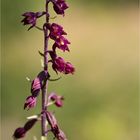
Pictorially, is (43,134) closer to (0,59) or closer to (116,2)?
(0,59)

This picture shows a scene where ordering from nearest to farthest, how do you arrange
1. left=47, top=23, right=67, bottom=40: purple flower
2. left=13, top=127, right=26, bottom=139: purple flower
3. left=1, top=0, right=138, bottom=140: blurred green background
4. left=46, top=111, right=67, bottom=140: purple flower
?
left=47, top=23, right=67, bottom=40: purple flower
left=46, top=111, right=67, bottom=140: purple flower
left=13, top=127, right=26, bottom=139: purple flower
left=1, top=0, right=138, bottom=140: blurred green background

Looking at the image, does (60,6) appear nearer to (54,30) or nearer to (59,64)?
(54,30)

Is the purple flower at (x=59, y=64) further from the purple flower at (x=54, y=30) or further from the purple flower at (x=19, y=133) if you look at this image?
the purple flower at (x=19, y=133)

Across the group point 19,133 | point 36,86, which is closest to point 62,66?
point 36,86

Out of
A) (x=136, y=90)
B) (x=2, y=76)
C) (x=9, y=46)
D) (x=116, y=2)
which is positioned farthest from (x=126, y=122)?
(x=116, y=2)

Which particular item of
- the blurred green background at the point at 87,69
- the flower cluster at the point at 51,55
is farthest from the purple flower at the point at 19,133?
the blurred green background at the point at 87,69

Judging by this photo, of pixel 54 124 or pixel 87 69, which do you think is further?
pixel 87 69

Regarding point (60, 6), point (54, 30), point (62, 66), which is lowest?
point (62, 66)

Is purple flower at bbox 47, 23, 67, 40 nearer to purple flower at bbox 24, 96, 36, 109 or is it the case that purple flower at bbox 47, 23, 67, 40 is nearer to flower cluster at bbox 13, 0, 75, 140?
flower cluster at bbox 13, 0, 75, 140

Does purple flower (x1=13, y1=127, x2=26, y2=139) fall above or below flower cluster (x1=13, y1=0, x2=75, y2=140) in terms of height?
below

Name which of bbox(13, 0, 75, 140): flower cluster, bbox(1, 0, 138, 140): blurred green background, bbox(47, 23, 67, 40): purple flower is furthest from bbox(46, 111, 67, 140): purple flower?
bbox(1, 0, 138, 140): blurred green background
